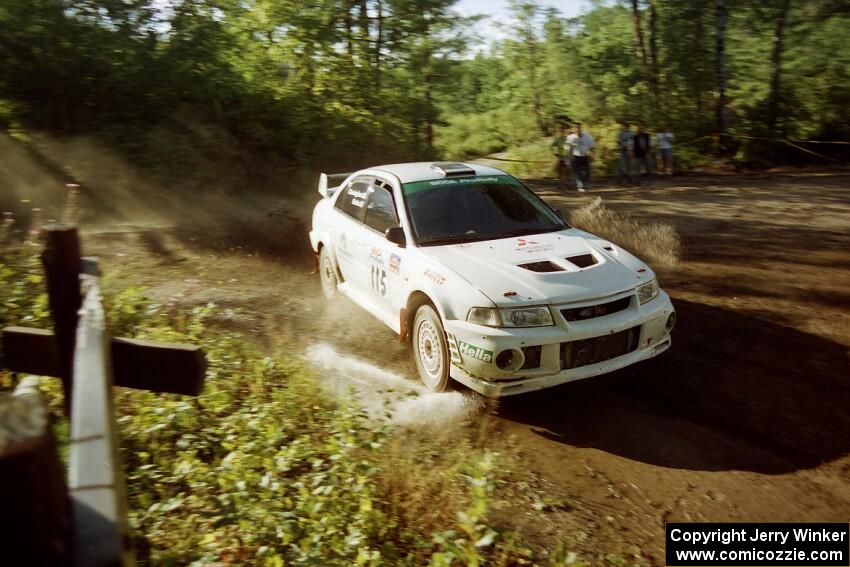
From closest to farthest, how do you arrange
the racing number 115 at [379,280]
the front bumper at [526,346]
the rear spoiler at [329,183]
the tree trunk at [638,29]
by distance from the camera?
the front bumper at [526,346]
the racing number 115 at [379,280]
the rear spoiler at [329,183]
the tree trunk at [638,29]

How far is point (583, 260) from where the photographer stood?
529 centimetres

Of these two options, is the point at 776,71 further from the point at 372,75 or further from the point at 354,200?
the point at 354,200

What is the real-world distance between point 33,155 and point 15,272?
325 inches

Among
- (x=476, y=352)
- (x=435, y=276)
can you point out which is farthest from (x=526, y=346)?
(x=435, y=276)

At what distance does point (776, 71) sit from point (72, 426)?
902 inches

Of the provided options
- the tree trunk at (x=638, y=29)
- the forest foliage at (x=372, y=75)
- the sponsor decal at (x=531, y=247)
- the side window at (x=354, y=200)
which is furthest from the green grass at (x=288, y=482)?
the tree trunk at (x=638, y=29)

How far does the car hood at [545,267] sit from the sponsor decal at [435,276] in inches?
4.1

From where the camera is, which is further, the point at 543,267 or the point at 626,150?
the point at 626,150

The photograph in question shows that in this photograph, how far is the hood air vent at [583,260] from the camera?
5.22m

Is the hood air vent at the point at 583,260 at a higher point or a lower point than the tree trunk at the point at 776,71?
lower

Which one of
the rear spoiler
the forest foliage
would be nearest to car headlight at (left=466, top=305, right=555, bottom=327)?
the rear spoiler

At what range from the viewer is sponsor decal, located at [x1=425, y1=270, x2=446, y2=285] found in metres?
5.04

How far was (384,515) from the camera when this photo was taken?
324 cm

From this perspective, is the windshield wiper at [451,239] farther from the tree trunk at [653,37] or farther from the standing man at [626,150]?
the tree trunk at [653,37]
